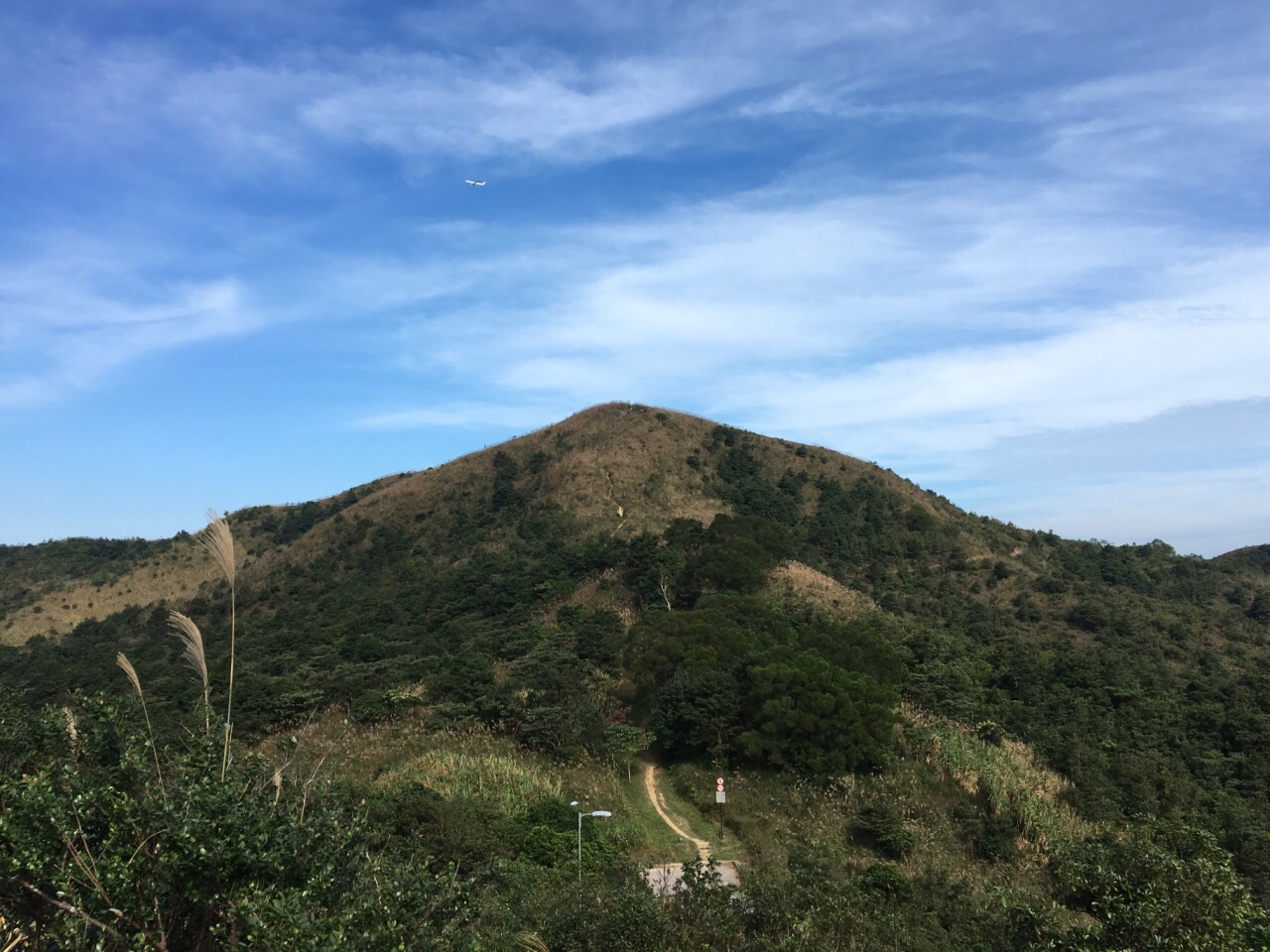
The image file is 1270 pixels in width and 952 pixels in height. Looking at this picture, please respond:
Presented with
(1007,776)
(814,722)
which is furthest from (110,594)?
(1007,776)

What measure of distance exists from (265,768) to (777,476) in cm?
5545

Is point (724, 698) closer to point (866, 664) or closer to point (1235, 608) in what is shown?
point (866, 664)

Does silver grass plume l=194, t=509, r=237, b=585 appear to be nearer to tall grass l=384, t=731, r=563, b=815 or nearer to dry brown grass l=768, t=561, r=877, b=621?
tall grass l=384, t=731, r=563, b=815

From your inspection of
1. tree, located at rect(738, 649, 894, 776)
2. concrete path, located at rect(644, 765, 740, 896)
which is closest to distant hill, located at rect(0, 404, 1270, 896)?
tree, located at rect(738, 649, 894, 776)

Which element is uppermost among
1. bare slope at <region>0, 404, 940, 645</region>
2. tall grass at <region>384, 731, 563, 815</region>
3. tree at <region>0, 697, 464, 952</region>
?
bare slope at <region>0, 404, 940, 645</region>

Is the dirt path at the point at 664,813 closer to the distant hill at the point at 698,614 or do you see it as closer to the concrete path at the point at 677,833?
the concrete path at the point at 677,833

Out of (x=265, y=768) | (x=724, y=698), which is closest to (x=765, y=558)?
(x=724, y=698)

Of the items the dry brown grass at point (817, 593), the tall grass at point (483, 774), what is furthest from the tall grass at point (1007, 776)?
the tall grass at point (483, 774)

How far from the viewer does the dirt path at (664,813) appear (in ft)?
68.4

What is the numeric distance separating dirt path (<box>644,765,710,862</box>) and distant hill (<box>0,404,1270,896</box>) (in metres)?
1.19

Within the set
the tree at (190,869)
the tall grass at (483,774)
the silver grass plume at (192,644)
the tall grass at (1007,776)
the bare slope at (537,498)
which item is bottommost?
the tall grass at (1007,776)

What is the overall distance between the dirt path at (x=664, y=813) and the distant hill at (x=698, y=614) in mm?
1190

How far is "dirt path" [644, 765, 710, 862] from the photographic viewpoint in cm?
2085

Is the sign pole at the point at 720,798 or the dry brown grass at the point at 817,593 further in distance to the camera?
the dry brown grass at the point at 817,593
